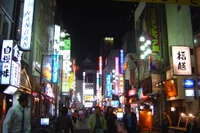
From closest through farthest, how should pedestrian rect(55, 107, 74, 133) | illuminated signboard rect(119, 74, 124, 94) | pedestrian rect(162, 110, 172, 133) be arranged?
pedestrian rect(55, 107, 74, 133), pedestrian rect(162, 110, 172, 133), illuminated signboard rect(119, 74, 124, 94)

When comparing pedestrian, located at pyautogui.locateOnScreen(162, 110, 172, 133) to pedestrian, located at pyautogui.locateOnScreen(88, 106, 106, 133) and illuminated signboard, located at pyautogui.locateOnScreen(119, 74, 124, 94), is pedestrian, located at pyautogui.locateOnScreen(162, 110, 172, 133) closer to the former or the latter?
pedestrian, located at pyautogui.locateOnScreen(88, 106, 106, 133)

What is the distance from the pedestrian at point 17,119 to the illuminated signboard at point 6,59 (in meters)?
9.03

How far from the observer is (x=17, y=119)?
18.8 feet

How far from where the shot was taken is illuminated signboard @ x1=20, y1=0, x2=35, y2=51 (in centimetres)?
1730

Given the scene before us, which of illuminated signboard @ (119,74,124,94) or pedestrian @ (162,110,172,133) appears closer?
pedestrian @ (162,110,172,133)

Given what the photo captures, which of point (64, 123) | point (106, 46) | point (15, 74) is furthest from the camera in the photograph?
point (106, 46)

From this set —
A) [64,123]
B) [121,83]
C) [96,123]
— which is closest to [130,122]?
[96,123]

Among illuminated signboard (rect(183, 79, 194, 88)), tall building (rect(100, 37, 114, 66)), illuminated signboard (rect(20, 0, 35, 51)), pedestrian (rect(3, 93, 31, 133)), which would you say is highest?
tall building (rect(100, 37, 114, 66))

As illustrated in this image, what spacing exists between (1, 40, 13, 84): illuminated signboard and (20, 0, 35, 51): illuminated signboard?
6.98 feet

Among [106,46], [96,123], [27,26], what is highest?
[106,46]

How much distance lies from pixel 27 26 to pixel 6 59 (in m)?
3.67

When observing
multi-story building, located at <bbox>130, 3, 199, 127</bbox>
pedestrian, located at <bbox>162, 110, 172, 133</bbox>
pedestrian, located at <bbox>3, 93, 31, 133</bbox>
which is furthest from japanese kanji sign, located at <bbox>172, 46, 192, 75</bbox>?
pedestrian, located at <bbox>3, 93, 31, 133</bbox>

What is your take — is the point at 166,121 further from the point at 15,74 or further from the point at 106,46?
the point at 106,46

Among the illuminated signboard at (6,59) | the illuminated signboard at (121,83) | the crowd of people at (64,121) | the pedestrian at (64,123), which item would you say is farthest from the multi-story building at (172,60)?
the illuminated signboard at (121,83)
